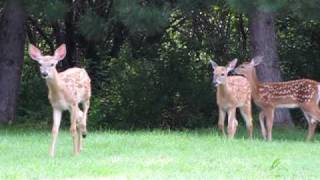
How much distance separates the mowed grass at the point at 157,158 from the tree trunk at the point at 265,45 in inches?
129

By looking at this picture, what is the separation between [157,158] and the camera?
955cm

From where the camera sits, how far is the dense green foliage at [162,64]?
1747 centimetres

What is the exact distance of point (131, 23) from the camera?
13102 millimetres

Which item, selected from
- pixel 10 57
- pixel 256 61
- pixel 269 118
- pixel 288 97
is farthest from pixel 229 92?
pixel 10 57

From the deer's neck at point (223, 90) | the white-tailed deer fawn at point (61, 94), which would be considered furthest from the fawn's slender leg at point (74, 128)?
the deer's neck at point (223, 90)

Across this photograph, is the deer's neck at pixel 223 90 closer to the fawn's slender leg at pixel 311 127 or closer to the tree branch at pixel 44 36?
the fawn's slender leg at pixel 311 127

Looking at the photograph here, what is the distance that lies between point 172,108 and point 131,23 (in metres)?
5.04

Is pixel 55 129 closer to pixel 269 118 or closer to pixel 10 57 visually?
pixel 269 118

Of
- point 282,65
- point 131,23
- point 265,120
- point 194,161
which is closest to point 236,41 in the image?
point 282,65

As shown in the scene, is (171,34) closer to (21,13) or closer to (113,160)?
(21,13)

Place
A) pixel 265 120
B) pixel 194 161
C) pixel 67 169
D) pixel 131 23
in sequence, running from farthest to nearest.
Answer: pixel 265 120, pixel 131 23, pixel 194 161, pixel 67 169

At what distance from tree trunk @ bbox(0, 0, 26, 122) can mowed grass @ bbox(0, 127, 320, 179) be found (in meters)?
3.42

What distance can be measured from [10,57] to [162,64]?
3.58 meters

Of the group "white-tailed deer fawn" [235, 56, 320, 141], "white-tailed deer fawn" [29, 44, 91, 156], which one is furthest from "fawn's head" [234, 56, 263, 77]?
"white-tailed deer fawn" [29, 44, 91, 156]
